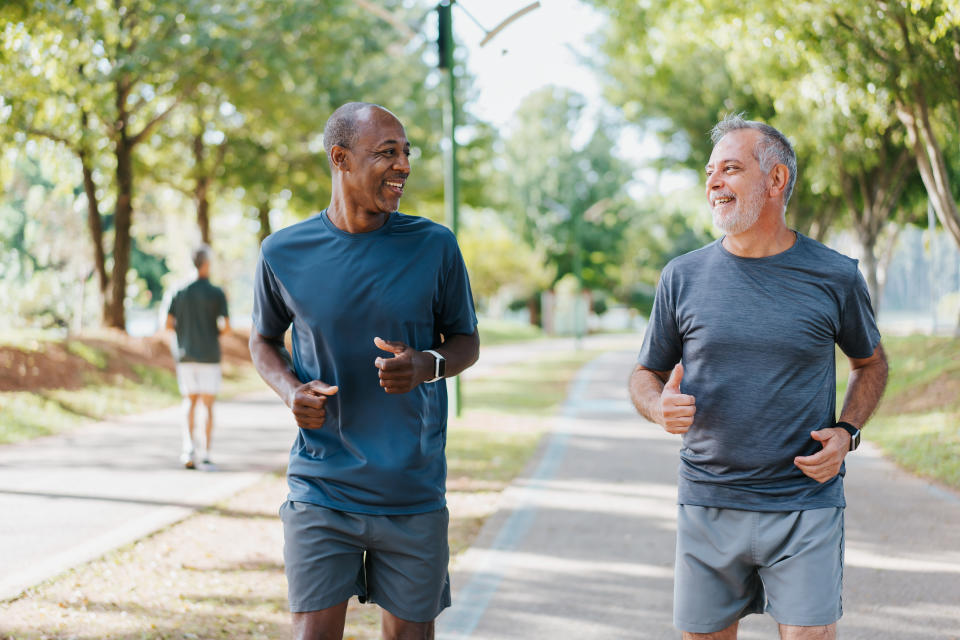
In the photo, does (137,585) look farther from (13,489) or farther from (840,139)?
(840,139)

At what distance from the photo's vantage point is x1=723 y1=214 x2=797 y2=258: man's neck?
310 centimetres

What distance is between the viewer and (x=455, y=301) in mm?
3217

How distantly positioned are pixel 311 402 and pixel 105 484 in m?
6.42

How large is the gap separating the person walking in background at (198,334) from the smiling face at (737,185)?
22.8 feet

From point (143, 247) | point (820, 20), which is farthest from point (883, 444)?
point (143, 247)

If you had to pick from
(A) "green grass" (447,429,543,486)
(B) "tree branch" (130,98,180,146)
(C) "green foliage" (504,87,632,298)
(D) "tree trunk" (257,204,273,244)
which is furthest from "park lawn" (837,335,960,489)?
(C) "green foliage" (504,87,632,298)

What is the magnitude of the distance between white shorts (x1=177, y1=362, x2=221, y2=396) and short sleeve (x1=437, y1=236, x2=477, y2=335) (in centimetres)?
649

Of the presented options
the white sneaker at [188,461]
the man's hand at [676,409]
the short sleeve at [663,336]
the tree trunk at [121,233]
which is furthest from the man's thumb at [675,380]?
the tree trunk at [121,233]

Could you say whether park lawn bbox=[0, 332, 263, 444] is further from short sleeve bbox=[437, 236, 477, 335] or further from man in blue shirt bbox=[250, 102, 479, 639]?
short sleeve bbox=[437, 236, 477, 335]

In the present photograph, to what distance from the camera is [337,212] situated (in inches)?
126

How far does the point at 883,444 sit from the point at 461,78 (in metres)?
25.8

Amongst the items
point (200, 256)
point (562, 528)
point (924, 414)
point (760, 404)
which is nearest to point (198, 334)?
point (200, 256)

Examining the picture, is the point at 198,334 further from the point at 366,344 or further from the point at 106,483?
the point at 366,344

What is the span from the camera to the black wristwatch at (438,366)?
3045mm
